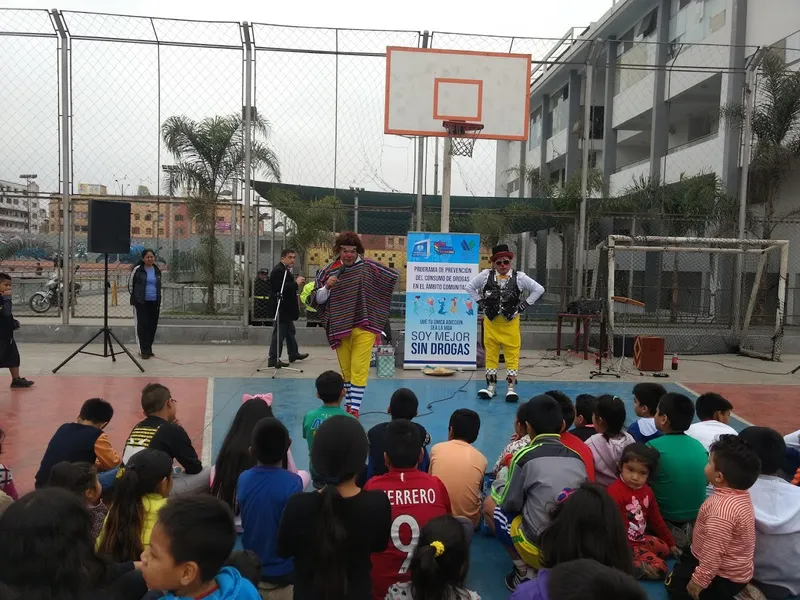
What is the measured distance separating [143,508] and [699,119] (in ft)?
73.4

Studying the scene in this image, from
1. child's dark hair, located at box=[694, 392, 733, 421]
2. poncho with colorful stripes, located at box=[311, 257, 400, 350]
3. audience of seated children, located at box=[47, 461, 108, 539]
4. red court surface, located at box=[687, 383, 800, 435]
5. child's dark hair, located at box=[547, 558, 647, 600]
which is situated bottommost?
red court surface, located at box=[687, 383, 800, 435]

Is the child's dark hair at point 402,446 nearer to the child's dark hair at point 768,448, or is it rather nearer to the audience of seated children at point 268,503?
the audience of seated children at point 268,503

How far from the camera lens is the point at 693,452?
3.64 meters

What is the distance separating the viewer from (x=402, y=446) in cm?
293

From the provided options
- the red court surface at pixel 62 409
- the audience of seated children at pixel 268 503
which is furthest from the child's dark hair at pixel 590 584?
the red court surface at pixel 62 409

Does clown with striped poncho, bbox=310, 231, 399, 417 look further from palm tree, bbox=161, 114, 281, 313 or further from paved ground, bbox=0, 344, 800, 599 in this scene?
palm tree, bbox=161, 114, 281, 313

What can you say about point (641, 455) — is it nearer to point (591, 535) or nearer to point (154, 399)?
point (591, 535)

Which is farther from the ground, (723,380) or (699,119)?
(699,119)

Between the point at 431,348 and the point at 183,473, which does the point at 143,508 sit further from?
the point at 431,348

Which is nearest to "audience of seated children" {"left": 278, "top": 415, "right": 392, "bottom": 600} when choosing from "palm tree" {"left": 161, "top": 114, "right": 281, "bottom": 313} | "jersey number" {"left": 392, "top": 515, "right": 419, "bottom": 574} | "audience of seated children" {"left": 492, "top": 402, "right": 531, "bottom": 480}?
"jersey number" {"left": 392, "top": 515, "right": 419, "bottom": 574}

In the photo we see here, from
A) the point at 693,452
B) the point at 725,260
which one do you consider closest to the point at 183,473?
the point at 693,452

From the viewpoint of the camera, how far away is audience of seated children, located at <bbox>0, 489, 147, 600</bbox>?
1.76m

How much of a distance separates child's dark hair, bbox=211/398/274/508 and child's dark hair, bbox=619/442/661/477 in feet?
6.22

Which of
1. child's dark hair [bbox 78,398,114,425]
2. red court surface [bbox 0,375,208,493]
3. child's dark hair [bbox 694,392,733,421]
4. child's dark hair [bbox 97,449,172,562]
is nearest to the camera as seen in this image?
child's dark hair [bbox 97,449,172,562]
